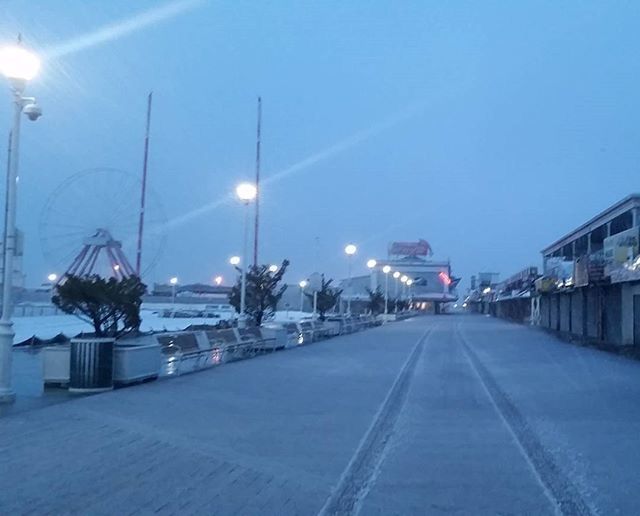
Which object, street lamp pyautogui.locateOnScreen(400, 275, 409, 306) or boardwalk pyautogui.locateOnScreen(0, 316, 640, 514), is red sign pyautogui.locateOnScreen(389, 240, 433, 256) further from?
boardwalk pyautogui.locateOnScreen(0, 316, 640, 514)

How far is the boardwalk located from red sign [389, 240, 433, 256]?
15923 centimetres

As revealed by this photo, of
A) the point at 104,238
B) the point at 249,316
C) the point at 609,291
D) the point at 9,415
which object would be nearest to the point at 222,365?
the point at 104,238

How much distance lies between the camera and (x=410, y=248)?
179 meters

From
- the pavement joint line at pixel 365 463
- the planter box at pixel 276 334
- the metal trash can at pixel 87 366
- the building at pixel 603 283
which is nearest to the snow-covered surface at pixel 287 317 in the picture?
the building at pixel 603 283

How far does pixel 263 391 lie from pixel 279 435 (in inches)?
229

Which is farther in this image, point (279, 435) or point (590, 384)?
point (590, 384)

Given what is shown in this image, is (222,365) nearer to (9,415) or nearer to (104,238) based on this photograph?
(104,238)

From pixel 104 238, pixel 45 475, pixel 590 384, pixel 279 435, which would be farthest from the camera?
pixel 104 238

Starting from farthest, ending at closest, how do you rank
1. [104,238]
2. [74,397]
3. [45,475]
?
[104,238]
[74,397]
[45,475]

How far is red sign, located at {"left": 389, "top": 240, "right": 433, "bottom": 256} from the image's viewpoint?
588 ft

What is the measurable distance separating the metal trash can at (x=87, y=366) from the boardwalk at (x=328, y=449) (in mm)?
851

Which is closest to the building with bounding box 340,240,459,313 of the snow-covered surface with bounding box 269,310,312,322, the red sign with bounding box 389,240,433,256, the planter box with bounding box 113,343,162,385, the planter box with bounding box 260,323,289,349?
the red sign with bounding box 389,240,433,256

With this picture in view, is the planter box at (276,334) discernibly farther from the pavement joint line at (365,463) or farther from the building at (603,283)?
the pavement joint line at (365,463)

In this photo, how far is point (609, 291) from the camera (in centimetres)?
4428
